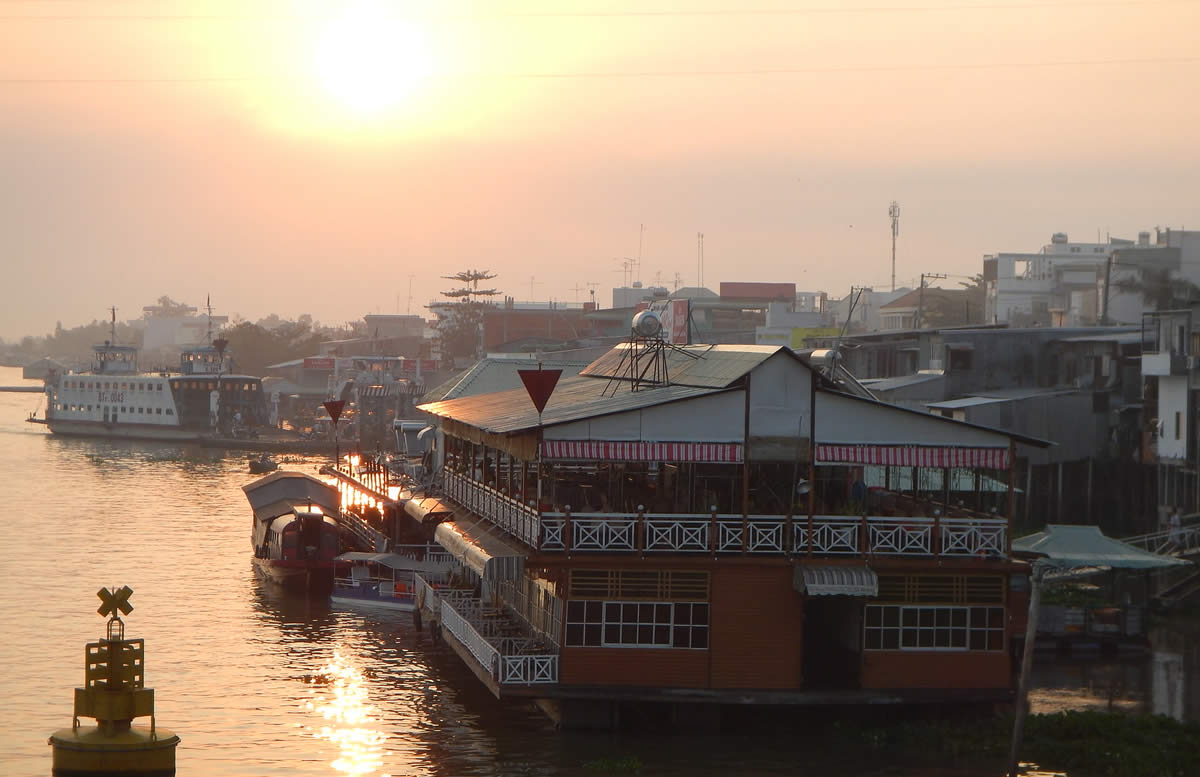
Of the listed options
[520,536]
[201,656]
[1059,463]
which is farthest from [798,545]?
[1059,463]

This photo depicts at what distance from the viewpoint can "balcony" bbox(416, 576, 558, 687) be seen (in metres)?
25.3

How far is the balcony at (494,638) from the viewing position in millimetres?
25297

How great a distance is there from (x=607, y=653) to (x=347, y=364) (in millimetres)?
112296

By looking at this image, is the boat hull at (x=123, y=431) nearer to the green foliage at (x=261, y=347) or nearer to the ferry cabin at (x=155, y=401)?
the ferry cabin at (x=155, y=401)

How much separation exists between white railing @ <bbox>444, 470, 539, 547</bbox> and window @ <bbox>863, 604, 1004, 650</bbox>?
6.23m

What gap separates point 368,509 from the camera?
50.4 m

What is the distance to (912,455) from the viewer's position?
Result: 26156mm

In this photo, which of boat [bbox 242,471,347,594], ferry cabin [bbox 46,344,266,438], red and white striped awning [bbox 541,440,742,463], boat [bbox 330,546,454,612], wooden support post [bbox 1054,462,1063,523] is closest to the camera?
red and white striped awning [bbox 541,440,742,463]

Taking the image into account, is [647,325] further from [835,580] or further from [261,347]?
[261,347]

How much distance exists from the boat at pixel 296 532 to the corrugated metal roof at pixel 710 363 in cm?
1440

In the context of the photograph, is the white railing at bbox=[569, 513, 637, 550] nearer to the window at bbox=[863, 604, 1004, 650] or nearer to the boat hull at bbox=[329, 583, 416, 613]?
the window at bbox=[863, 604, 1004, 650]

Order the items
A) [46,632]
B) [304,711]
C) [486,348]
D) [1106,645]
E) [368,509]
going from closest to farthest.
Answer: [304,711]
[1106,645]
[46,632]
[368,509]
[486,348]

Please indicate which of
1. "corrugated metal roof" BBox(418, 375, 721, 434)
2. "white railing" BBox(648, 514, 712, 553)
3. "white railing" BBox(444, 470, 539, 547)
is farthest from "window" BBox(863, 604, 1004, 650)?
"white railing" BBox(444, 470, 539, 547)

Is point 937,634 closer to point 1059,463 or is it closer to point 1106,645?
point 1106,645
